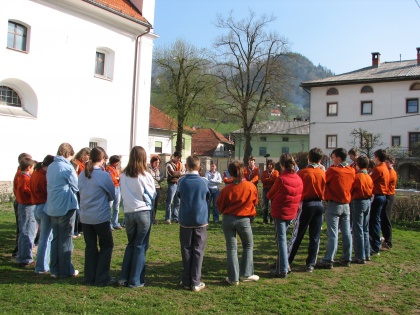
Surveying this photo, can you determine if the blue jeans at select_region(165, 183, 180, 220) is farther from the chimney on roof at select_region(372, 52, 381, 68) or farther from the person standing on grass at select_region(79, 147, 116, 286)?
the chimney on roof at select_region(372, 52, 381, 68)

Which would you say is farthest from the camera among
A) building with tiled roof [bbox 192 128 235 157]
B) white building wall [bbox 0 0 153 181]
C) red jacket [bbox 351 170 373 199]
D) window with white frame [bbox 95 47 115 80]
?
building with tiled roof [bbox 192 128 235 157]

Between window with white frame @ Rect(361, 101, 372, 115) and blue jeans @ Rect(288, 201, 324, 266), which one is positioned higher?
window with white frame @ Rect(361, 101, 372, 115)

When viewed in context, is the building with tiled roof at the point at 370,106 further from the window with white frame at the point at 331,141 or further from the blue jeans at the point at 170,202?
the blue jeans at the point at 170,202

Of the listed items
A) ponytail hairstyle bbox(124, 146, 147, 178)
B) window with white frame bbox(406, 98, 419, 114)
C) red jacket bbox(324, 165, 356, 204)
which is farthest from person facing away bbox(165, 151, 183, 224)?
window with white frame bbox(406, 98, 419, 114)

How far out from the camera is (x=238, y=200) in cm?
606

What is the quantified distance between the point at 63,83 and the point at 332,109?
3281 cm

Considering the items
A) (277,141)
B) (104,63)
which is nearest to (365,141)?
(277,141)

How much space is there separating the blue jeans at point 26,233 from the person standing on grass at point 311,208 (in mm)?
4523

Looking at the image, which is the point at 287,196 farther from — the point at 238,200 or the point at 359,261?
the point at 359,261

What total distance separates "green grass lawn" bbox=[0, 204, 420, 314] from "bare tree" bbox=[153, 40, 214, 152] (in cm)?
3321

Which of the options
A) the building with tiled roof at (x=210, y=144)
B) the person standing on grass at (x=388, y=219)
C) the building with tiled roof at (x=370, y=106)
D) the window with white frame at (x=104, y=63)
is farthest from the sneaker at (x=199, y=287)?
the building with tiled roof at (x=210, y=144)

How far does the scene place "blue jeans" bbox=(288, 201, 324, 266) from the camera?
686 centimetres

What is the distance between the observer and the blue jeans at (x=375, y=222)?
27.9 feet

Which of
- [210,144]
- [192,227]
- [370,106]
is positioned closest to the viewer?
[192,227]
